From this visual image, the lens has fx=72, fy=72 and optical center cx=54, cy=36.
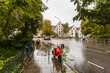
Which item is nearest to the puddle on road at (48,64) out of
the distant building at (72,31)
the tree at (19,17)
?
the tree at (19,17)

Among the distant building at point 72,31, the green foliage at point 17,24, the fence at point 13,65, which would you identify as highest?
the distant building at point 72,31

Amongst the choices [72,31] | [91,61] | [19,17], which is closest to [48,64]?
[91,61]

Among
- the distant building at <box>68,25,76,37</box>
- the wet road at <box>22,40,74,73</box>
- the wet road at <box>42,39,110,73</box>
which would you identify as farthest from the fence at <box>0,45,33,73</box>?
the distant building at <box>68,25,76,37</box>

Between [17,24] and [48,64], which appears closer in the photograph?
[48,64]

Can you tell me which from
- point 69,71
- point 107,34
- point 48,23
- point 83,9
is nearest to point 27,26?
point 83,9

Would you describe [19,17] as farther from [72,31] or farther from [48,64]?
[72,31]

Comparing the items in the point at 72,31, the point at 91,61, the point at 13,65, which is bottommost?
the point at 91,61

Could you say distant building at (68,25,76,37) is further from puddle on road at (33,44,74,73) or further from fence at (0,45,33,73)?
fence at (0,45,33,73)

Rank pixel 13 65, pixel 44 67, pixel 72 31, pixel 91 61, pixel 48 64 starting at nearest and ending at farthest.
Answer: pixel 13 65, pixel 44 67, pixel 48 64, pixel 91 61, pixel 72 31

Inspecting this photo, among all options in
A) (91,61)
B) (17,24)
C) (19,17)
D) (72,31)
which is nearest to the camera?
(17,24)

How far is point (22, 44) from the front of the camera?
309 inches

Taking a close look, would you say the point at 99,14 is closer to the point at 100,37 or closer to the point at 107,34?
the point at 107,34

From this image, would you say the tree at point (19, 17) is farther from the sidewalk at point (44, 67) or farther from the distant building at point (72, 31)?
the distant building at point (72, 31)

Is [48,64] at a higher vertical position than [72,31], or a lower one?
lower
